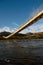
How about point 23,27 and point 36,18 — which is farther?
point 23,27

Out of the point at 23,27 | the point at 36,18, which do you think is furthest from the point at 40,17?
the point at 23,27

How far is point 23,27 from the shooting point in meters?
6.79

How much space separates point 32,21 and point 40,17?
1.17 feet

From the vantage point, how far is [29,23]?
6.53m

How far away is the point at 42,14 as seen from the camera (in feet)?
20.1

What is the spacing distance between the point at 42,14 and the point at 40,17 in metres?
0.19

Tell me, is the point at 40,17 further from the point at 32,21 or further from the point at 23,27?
the point at 23,27

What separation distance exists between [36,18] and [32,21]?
0.24 metres

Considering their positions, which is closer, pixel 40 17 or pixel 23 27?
pixel 40 17

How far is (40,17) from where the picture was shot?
629 cm

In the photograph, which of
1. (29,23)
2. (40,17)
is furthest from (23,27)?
(40,17)

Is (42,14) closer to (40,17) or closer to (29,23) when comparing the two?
(40,17)

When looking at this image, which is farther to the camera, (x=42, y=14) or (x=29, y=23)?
(x=29, y=23)

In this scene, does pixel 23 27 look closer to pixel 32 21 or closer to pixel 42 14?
pixel 32 21
